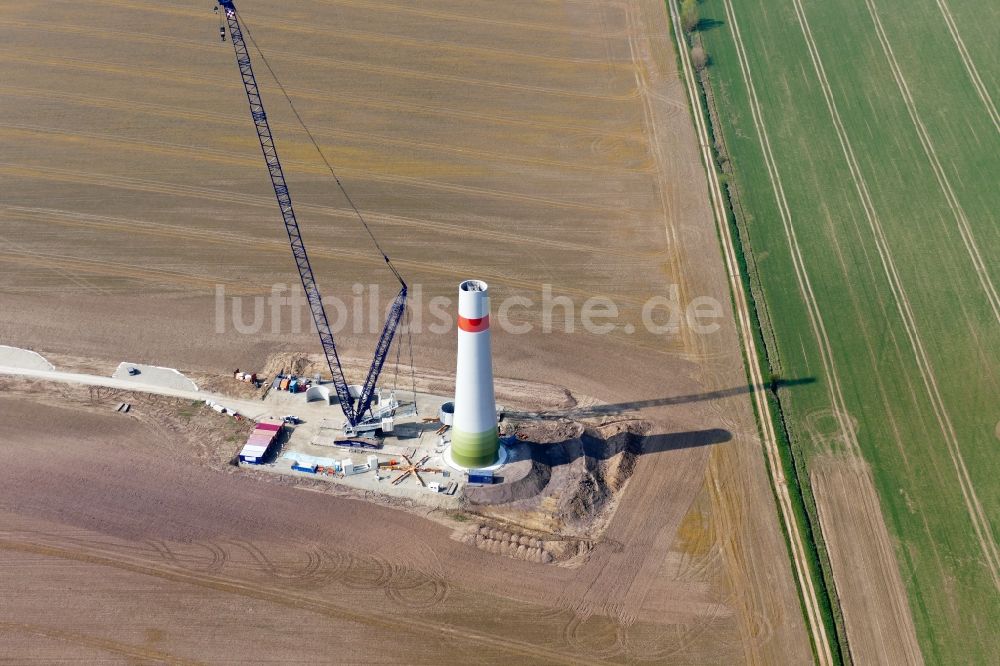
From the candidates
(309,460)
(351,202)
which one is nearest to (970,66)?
(351,202)

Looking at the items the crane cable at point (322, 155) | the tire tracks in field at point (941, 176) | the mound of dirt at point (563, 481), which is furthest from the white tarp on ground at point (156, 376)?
the tire tracks in field at point (941, 176)

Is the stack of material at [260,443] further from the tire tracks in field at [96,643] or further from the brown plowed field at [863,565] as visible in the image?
the brown plowed field at [863,565]

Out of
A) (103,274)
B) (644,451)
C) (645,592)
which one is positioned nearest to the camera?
(645,592)

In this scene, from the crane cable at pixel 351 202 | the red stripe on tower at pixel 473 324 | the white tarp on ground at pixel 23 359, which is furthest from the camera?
the crane cable at pixel 351 202

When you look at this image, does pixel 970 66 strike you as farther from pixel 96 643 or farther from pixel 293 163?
pixel 96 643

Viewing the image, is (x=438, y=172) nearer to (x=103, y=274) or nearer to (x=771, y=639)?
(x=103, y=274)

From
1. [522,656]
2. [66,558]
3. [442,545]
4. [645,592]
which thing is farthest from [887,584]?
[66,558]
